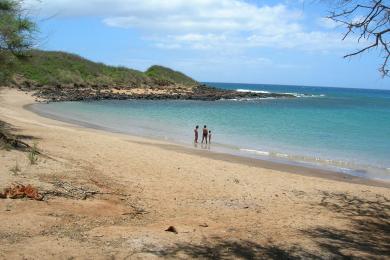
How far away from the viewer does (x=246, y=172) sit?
572 inches

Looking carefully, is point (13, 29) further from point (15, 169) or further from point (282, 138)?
Result: point (282, 138)

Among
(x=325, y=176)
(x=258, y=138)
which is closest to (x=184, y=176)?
(x=325, y=176)

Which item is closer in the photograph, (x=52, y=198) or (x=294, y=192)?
(x=52, y=198)

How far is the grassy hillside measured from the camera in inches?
2445

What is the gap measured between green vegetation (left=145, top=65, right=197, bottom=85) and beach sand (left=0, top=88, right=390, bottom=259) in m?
65.8

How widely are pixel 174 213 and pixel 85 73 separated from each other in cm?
6429

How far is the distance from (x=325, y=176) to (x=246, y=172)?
3.88m

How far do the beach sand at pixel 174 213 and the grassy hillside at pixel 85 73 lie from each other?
154 feet

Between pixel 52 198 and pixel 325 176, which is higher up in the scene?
pixel 52 198

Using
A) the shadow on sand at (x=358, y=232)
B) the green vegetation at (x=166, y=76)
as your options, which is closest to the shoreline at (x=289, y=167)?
the shadow on sand at (x=358, y=232)

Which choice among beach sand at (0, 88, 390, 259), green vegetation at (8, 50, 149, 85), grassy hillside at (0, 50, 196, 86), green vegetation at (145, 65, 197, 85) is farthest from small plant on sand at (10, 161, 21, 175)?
green vegetation at (145, 65, 197, 85)

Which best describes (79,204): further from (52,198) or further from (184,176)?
(184,176)

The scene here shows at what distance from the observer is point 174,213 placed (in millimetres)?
8570

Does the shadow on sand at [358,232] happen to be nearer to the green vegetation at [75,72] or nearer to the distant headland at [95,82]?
the distant headland at [95,82]
